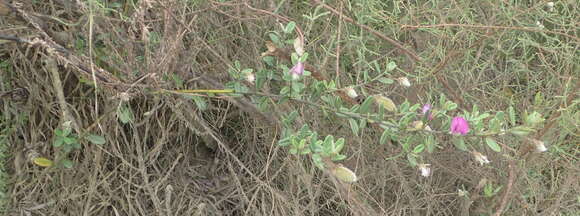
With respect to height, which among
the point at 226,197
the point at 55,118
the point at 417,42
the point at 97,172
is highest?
the point at 417,42

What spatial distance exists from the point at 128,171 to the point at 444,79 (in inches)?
38.3

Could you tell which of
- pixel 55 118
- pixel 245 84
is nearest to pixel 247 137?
pixel 245 84

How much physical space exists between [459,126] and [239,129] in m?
0.75

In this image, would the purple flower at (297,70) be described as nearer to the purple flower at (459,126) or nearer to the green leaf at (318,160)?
the green leaf at (318,160)

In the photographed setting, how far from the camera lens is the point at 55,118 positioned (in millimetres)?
1683

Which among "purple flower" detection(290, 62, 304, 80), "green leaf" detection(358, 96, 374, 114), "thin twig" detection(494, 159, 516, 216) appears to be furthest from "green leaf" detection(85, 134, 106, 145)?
"thin twig" detection(494, 159, 516, 216)

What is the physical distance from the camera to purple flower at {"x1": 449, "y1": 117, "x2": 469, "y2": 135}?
1.26m

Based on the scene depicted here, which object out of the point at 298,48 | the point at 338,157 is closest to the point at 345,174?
the point at 338,157

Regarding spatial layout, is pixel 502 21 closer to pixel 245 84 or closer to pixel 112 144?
pixel 245 84

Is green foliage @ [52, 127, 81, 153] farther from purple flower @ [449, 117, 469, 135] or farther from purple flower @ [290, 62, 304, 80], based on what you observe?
purple flower @ [449, 117, 469, 135]

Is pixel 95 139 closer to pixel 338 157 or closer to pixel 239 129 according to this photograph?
pixel 239 129

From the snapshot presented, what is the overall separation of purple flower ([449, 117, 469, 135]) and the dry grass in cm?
33

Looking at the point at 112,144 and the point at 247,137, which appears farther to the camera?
the point at 247,137

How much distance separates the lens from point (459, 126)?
126 centimetres
